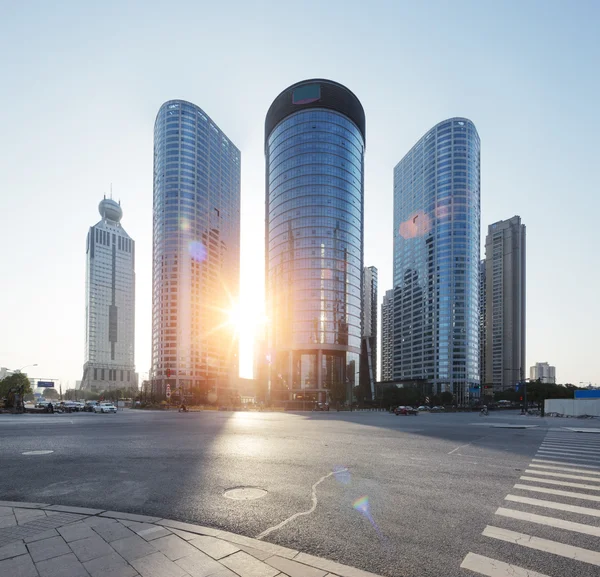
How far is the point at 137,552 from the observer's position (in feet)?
17.2

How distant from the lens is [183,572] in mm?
4672

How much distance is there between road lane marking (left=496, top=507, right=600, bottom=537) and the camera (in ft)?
20.7

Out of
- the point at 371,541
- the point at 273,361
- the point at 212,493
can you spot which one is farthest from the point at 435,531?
the point at 273,361

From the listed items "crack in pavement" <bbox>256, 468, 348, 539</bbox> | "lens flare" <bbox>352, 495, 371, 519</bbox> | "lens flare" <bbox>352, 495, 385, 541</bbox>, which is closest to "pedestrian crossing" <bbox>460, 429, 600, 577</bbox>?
"lens flare" <bbox>352, 495, 385, 541</bbox>

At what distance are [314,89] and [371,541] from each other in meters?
155

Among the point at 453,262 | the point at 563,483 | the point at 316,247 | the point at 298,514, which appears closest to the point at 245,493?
the point at 298,514

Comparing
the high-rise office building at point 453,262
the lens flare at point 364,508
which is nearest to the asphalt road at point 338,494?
the lens flare at point 364,508

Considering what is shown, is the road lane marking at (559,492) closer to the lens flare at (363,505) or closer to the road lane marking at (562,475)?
the road lane marking at (562,475)

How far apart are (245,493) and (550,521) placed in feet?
18.8

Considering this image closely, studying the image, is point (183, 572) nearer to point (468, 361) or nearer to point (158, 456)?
point (158, 456)

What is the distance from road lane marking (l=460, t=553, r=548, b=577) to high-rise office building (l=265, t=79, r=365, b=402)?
4951 inches

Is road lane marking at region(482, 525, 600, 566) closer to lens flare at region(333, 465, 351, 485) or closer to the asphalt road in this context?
the asphalt road

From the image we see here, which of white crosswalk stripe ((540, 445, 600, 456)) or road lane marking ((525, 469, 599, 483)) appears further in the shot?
white crosswalk stripe ((540, 445, 600, 456))

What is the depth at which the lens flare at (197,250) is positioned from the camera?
601ft
